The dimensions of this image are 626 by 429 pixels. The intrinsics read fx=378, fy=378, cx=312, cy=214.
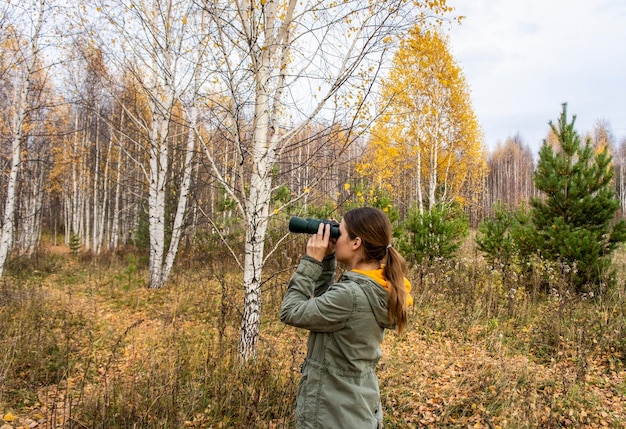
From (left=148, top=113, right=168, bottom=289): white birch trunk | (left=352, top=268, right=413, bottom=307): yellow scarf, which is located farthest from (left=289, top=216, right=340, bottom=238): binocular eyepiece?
(left=148, top=113, right=168, bottom=289): white birch trunk

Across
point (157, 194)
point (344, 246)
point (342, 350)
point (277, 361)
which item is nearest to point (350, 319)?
point (342, 350)

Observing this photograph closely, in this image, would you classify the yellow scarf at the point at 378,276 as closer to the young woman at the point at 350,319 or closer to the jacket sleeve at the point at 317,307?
the young woman at the point at 350,319

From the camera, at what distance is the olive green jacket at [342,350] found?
1.41 meters

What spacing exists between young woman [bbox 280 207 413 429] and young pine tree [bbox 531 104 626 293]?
6.14 m

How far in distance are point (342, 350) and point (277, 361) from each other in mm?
2454

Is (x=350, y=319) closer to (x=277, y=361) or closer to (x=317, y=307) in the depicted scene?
(x=317, y=307)

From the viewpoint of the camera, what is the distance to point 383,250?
154 centimetres

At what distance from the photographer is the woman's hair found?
1450 mm

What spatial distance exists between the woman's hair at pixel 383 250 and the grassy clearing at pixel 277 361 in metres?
1.77

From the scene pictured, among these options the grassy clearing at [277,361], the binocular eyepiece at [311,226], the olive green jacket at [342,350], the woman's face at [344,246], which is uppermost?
the binocular eyepiece at [311,226]

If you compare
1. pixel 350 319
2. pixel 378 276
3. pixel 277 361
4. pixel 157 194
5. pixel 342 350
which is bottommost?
pixel 277 361

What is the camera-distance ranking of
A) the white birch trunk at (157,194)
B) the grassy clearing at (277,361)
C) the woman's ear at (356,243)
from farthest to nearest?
the white birch trunk at (157,194)
the grassy clearing at (277,361)
the woman's ear at (356,243)

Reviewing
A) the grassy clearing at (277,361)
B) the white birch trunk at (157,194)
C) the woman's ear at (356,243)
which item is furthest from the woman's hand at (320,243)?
the white birch trunk at (157,194)

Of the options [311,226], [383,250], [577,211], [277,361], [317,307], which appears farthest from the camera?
[577,211]
